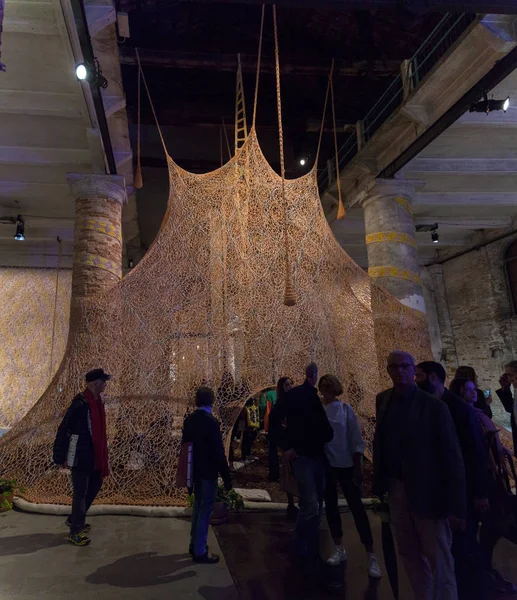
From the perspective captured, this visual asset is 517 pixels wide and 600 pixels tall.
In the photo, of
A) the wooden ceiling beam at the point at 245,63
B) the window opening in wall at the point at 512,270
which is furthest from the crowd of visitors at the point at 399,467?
the window opening in wall at the point at 512,270

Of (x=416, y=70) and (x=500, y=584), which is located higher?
(x=416, y=70)

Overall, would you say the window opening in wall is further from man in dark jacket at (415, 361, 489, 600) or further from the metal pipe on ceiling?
man in dark jacket at (415, 361, 489, 600)

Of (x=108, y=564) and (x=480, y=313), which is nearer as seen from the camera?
(x=108, y=564)

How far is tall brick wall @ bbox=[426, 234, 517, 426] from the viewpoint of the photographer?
38.4 ft

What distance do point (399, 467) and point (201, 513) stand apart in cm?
159

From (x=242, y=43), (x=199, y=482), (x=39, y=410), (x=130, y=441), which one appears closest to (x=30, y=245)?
(x=242, y=43)

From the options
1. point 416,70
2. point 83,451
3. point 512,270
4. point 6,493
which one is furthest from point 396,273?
point 6,493

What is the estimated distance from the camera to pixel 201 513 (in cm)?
299

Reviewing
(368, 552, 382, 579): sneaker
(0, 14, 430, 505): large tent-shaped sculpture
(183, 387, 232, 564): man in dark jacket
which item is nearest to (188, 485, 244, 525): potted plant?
(0, 14, 430, 505): large tent-shaped sculpture

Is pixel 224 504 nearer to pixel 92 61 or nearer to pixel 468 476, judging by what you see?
pixel 468 476

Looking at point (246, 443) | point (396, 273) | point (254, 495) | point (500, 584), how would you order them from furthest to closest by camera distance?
point (396, 273), point (246, 443), point (254, 495), point (500, 584)

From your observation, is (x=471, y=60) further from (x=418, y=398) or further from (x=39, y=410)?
(x=39, y=410)

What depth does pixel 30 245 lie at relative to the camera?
1197 centimetres

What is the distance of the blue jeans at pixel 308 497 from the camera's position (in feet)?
9.63
